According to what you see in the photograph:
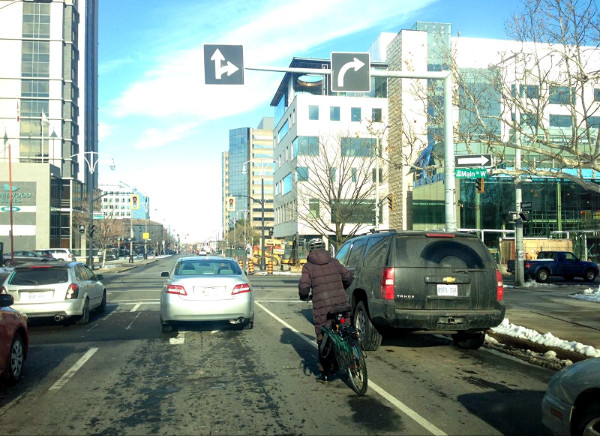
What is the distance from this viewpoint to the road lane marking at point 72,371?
6719mm

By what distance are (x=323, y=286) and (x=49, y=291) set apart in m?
7.53

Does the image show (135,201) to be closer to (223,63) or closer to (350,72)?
(223,63)

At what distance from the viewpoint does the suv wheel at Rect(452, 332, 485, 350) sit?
9.11 meters

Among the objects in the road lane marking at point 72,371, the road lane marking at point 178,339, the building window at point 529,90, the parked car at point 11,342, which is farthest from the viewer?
the building window at point 529,90

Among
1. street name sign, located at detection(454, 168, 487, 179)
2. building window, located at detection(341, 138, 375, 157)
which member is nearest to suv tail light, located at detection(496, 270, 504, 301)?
street name sign, located at detection(454, 168, 487, 179)

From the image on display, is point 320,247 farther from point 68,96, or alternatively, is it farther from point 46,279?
point 68,96

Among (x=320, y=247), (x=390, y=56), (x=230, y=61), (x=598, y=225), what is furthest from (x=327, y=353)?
(x=390, y=56)

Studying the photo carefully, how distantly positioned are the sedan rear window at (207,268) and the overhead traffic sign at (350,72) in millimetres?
4764

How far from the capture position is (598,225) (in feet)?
133

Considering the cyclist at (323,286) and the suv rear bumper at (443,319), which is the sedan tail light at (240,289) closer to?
the suv rear bumper at (443,319)

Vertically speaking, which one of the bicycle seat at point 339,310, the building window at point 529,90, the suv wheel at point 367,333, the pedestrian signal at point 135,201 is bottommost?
the suv wheel at point 367,333

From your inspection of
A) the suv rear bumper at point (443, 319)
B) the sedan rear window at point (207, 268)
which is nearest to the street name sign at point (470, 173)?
the sedan rear window at point (207, 268)

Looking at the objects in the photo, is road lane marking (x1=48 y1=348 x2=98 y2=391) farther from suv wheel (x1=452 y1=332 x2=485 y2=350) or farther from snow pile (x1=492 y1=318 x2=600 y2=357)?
snow pile (x1=492 y1=318 x2=600 y2=357)

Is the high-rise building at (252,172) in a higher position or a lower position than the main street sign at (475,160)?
higher
